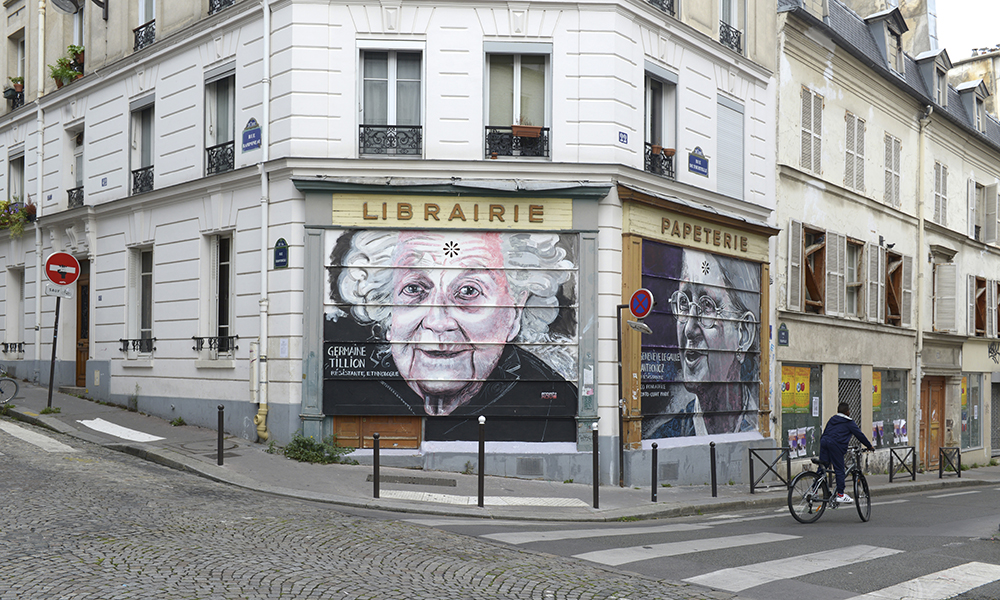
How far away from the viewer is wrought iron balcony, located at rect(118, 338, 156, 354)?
1639cm

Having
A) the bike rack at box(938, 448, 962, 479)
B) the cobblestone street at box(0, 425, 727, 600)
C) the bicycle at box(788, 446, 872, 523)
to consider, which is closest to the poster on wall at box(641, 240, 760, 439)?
the bicycle at box(788, 446, 872, 523)

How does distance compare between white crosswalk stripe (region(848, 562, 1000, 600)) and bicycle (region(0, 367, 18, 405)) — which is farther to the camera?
bicycle (region(0, 367, 18, 405))

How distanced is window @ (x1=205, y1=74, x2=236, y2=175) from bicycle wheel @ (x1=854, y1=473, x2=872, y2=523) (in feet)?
34.8

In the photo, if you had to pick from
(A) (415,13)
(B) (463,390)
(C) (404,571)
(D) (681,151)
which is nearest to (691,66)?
(D) (681,151)

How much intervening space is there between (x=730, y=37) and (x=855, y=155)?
6.15 meters

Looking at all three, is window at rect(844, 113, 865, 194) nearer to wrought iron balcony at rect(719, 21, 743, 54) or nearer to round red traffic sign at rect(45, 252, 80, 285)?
wrought iron balcony at rect(719, 21, 743, 54)

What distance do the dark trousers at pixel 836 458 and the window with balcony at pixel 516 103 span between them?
228 inches

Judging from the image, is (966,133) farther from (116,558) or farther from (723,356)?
(116,558)

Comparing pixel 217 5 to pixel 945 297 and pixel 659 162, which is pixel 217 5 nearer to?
pixel 659 162

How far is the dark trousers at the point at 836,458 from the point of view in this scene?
11508 mm

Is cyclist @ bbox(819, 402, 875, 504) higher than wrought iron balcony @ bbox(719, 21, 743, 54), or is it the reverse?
wrought iron balcony @ bbox(719, 21, 743, 54)

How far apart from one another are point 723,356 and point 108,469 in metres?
10.2

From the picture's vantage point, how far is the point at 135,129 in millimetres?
17109

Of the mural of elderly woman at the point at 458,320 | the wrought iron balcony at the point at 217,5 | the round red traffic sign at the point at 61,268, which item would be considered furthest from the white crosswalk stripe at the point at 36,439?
the wrought iron balcony at the point at 217,5
